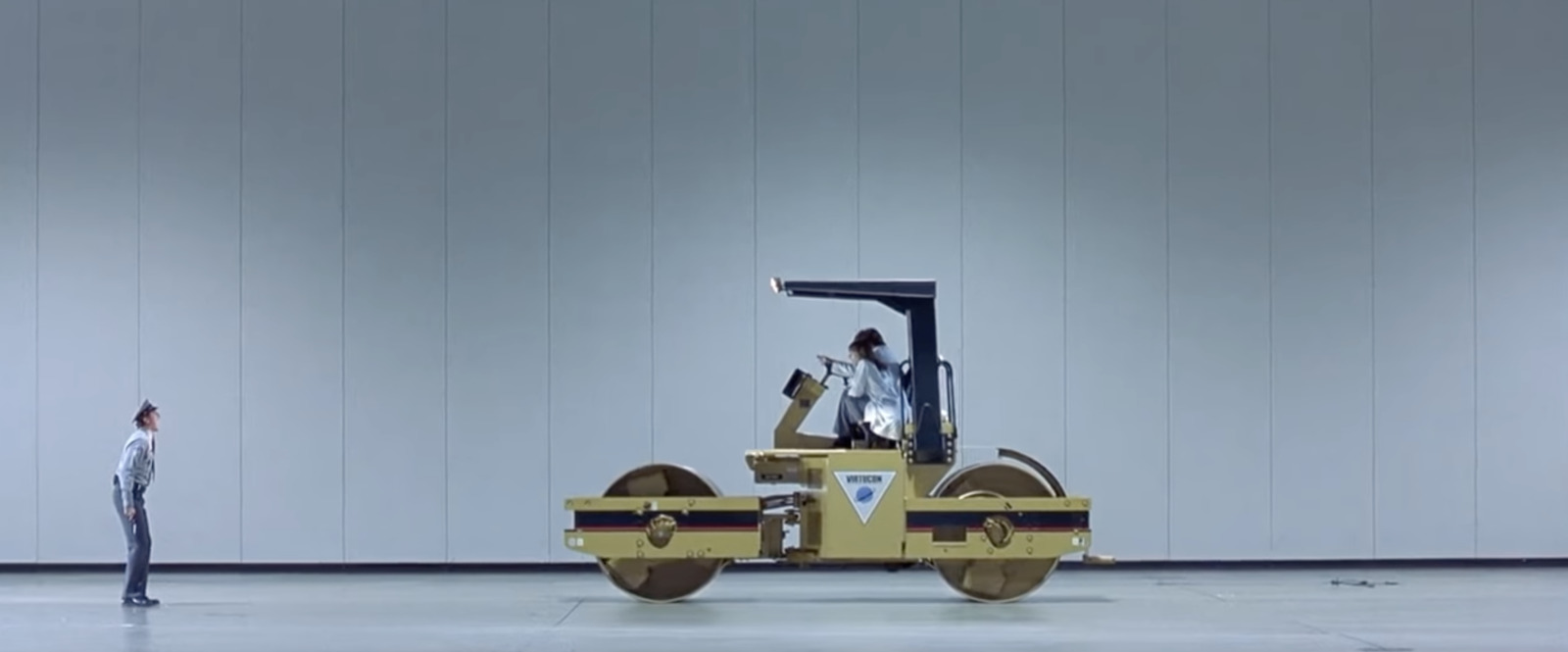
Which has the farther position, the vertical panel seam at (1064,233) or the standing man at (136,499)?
the vertical panel seam at (1064,233)

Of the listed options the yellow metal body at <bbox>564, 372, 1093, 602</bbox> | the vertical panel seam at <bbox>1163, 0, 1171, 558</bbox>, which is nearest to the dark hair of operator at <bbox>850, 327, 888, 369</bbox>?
the yellow metal body at <bbox>564, 372, 1093, 602</bbox>

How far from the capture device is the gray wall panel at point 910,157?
18.4 m

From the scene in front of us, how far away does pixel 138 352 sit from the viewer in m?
18.2

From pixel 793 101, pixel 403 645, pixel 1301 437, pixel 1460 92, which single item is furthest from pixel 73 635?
pixel 1460 92

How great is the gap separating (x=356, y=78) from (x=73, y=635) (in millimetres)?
7412

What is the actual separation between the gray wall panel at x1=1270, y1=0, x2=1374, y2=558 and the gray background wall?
0.13 feet

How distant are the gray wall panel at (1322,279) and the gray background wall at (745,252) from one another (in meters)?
0.04

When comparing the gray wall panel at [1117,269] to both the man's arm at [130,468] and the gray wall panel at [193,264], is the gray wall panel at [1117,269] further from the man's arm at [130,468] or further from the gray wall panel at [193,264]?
the man's arm at [130,468]

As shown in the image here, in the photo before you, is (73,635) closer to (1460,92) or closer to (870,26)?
(870,26)

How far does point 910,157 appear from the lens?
18453 millimetres

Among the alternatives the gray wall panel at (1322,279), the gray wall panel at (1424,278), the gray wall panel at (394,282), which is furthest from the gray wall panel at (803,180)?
the gray wall panel at (1424,278)

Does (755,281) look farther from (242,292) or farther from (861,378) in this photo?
(242,292)

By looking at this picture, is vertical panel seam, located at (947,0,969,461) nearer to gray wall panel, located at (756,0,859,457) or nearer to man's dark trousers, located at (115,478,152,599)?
gray wall panel, located at (756,0,859,457)

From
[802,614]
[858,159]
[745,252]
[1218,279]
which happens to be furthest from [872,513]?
[1218,279]
